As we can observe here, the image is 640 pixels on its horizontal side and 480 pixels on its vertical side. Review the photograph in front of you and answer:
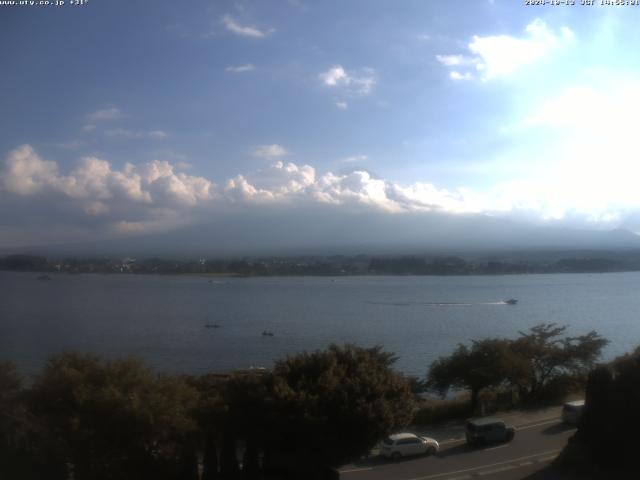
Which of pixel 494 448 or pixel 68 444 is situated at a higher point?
pixel 68 444

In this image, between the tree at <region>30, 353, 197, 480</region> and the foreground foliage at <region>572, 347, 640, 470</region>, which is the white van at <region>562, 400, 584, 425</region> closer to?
the foreground foliage at <region>572, 347, 640, 470</region>

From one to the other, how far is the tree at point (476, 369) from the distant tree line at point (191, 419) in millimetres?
Result: 7030

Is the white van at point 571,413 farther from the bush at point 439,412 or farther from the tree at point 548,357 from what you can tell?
the tree at point 548,357

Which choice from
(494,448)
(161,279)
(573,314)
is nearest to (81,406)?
(494,448)

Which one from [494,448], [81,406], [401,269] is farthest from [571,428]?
[401,269]

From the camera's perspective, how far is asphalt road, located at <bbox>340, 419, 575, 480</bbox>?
8281 millimetres

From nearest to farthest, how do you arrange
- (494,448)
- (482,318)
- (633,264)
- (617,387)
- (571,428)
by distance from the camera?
(617,387) < (494,448) < (571,428) < (482,318) < (633,264)

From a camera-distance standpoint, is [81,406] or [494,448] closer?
[81,406]

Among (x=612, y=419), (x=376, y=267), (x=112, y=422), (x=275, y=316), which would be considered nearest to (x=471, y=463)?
(x=612, y=419)

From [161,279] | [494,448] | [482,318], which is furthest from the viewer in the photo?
[161,279]

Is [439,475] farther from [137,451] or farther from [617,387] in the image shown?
[137,451]

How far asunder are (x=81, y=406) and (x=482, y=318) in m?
32.7

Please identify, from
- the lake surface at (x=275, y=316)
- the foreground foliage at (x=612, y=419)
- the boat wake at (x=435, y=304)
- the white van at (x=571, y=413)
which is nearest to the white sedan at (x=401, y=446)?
the foreground foliage at (x=612, y=419)

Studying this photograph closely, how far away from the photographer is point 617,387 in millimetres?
8016
